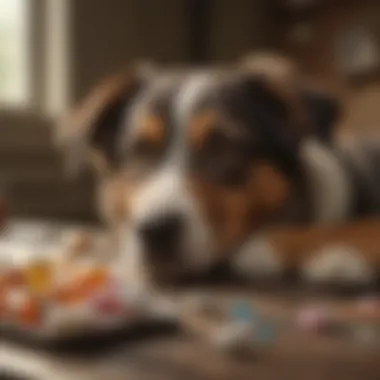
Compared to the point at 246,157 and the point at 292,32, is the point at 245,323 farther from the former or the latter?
the point at 292,32

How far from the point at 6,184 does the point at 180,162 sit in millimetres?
1381

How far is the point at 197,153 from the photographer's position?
4.60ft

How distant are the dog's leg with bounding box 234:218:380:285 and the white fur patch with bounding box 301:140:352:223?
0.30 feet

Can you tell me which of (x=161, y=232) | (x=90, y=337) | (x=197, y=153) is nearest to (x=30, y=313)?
(x=90, y=337)

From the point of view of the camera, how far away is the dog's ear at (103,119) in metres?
1.54

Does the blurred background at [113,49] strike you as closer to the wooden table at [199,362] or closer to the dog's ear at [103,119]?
the dog's ear at [103,119]

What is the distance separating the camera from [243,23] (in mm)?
3383

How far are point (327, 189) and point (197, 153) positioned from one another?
26cm

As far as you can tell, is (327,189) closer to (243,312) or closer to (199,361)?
(243,312)

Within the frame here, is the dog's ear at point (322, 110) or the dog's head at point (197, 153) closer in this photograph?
the dog's head at point (197, 153)

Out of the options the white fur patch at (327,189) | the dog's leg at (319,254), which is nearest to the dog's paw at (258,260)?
the dog's leg at (319,254)

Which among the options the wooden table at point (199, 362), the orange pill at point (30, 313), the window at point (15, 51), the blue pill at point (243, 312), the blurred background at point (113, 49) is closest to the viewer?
the wooden table at point (199, 362)

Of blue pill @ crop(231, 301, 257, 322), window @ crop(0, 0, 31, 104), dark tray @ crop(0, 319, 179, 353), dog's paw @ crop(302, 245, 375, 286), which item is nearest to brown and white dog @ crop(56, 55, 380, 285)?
dog's paw @ crop(302, 245, 375, 286)

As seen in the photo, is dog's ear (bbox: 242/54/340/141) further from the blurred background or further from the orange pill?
the blurred background
